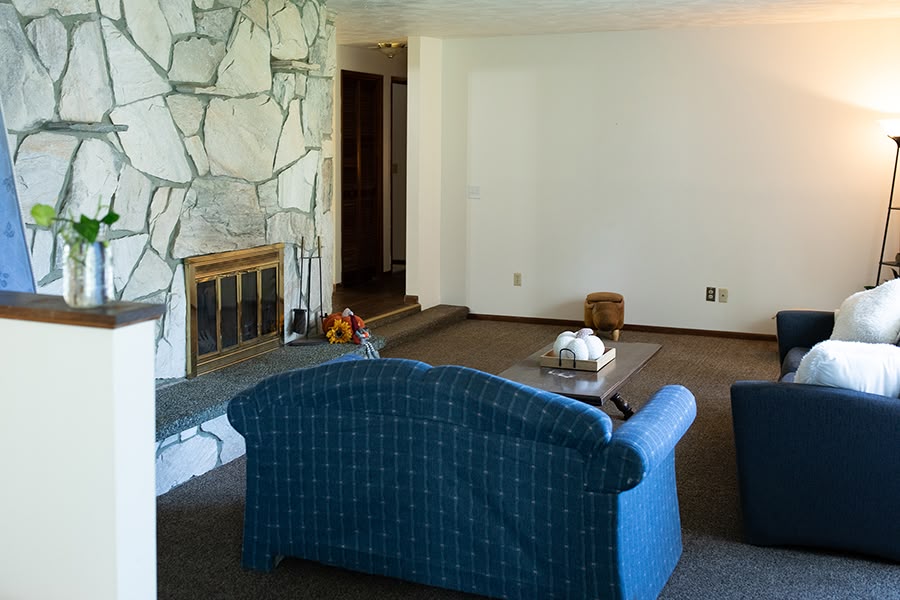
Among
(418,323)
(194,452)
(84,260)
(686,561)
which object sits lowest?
(686,561)

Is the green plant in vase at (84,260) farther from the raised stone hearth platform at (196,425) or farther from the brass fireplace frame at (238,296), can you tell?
the brass fireplace frame at (238,296)

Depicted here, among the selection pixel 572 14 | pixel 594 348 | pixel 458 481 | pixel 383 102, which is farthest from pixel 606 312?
pixel 458 481

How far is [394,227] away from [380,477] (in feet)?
22.9

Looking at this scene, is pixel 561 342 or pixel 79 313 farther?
pixel 561 342

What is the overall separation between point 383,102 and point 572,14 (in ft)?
10.1

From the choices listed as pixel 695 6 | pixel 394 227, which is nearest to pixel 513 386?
pixel 695 6

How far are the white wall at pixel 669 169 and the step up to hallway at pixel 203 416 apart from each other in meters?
2.69

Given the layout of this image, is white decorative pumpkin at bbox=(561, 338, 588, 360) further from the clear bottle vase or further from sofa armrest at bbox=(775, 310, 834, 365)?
the clear bottle vase

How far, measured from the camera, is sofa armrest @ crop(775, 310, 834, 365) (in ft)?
16.9

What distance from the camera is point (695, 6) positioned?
627cm

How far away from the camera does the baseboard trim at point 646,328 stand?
7.43m

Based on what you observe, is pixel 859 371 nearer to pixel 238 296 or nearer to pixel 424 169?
pixel 238 296

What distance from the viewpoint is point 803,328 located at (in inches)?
205

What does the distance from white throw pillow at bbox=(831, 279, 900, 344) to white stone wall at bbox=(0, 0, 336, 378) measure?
10.3 feet
